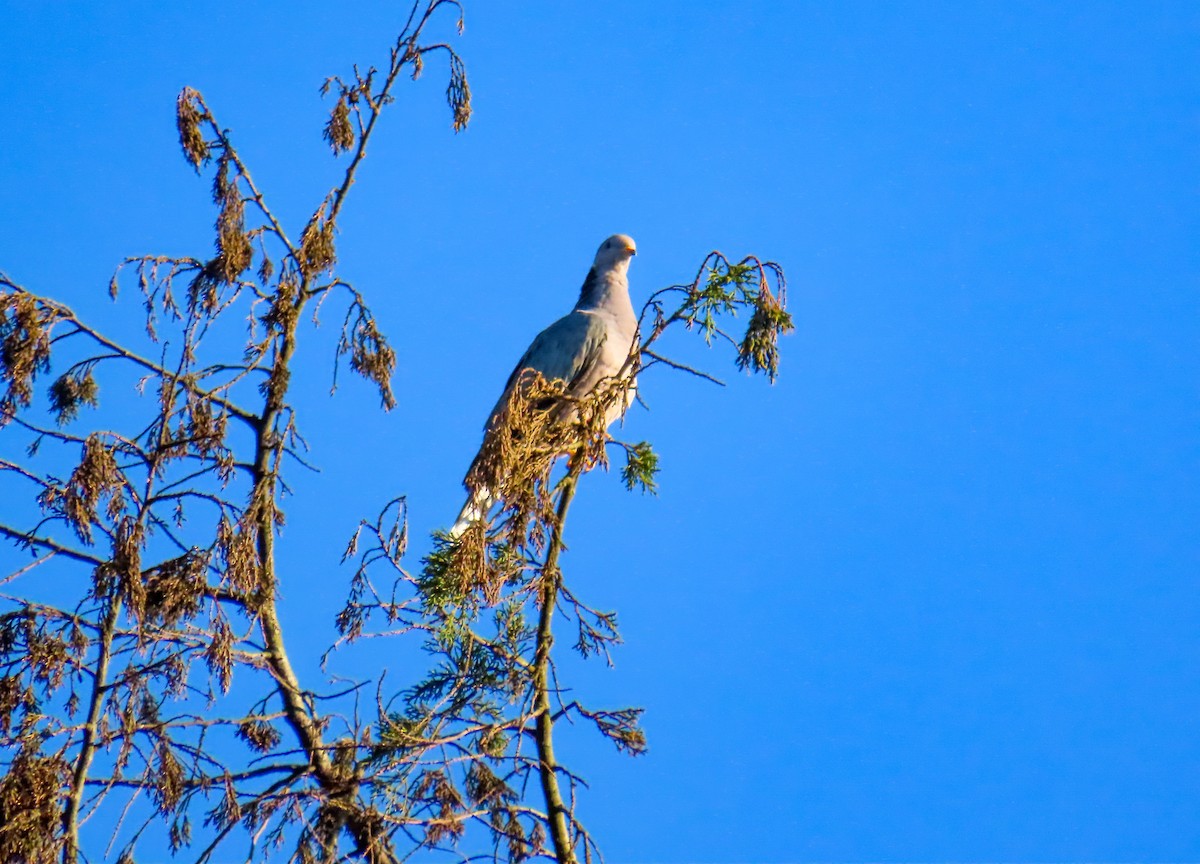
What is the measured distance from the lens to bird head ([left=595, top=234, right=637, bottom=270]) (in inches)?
337

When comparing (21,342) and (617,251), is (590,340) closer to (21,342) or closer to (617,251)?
(617,251)

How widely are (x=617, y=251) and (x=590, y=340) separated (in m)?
0.97

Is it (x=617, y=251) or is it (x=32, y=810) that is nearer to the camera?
(x=32, y=810)

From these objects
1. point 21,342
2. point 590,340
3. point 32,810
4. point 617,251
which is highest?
point 617,251

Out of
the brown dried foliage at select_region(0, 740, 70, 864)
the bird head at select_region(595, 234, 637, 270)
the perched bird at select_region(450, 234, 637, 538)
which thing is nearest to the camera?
the brown dried foliage at select_region(0, 740, 70, 864)

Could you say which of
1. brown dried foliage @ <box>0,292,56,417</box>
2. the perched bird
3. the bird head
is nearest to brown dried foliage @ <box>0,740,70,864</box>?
brown dried foliage @ <box>0,292,56,417</box>

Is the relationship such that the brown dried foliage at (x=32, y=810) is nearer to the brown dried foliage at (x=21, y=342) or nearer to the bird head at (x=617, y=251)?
the brown dried foliage at (x=21, y=342)

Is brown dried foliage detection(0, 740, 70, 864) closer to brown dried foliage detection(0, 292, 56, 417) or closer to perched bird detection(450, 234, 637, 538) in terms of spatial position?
brown dried foliage detection(0, 292, 56, 417)

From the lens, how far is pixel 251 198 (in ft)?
16.3

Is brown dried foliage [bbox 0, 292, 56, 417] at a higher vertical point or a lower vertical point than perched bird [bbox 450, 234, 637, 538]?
lower

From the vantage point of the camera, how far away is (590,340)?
7.87 meters

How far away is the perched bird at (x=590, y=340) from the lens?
780cm

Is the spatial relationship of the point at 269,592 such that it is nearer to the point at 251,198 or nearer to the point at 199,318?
the point at 199,318

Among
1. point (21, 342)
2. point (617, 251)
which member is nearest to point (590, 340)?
point (617, 251)
